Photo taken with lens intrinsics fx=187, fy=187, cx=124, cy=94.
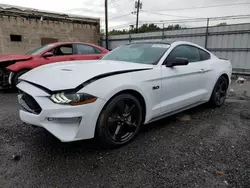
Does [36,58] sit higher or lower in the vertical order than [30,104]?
higher

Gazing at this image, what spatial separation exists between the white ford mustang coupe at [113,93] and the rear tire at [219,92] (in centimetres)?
65

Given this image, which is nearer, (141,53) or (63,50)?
(141,53)

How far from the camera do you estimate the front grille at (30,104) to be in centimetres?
210

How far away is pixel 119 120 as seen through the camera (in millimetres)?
2410

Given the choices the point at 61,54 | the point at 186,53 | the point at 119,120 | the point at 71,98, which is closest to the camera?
the point at 71,98

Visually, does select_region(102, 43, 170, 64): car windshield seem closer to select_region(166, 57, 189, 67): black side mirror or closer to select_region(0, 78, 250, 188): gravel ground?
select_region(166, 57, 189, 67): black side mirror

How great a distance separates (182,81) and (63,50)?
4.37 meters

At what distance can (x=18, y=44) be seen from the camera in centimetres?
1239

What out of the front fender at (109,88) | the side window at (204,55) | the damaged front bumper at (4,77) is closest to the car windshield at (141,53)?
the front fender at (109,88)

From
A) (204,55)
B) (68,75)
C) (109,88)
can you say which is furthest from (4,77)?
(204,55)

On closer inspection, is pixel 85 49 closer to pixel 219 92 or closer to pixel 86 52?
pixel 86 52

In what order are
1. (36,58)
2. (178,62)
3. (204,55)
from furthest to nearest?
(36,58) → (204,55) → (178,62)

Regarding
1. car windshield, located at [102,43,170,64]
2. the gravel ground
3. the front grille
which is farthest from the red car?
the front grille

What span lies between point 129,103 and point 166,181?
1.02m
